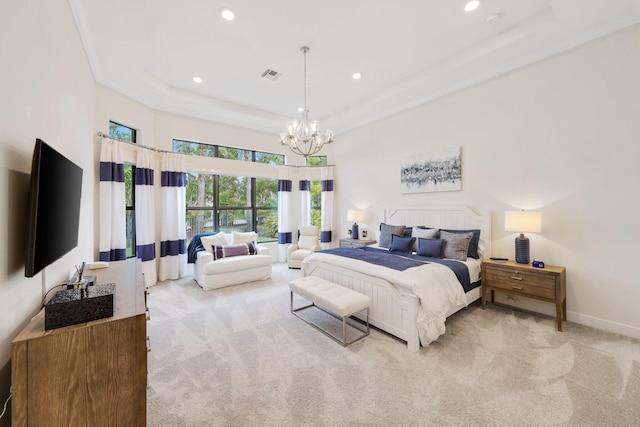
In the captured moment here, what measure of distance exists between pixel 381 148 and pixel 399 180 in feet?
2.76

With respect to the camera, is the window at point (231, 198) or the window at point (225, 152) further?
the window at point (231, 198)

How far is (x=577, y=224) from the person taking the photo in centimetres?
307

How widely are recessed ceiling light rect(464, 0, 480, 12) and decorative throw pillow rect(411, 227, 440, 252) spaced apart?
2.82m

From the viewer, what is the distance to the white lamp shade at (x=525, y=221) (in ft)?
10.1

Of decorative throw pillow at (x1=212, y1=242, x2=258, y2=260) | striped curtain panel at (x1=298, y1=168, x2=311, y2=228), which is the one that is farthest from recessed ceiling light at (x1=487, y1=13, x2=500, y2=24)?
decorative throw pillow at (x1=212, y1=242, x2=258, y2=260)

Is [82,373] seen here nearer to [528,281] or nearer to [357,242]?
[528,281]

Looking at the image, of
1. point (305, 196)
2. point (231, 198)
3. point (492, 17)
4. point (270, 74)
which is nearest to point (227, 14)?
point (270, 74)

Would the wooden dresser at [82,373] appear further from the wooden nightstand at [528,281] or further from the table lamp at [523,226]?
the table lamp at [523,226]

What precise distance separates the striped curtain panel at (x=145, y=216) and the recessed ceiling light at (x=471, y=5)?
16.4 feet

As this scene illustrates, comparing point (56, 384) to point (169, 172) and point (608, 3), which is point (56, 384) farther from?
point (608, 3)

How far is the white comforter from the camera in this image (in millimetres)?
2559

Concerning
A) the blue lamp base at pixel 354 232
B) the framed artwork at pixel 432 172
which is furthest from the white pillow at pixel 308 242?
the framed artwork at pixel 432 172

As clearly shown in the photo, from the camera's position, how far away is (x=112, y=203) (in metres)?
3.90

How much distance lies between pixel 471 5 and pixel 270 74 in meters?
2.73
